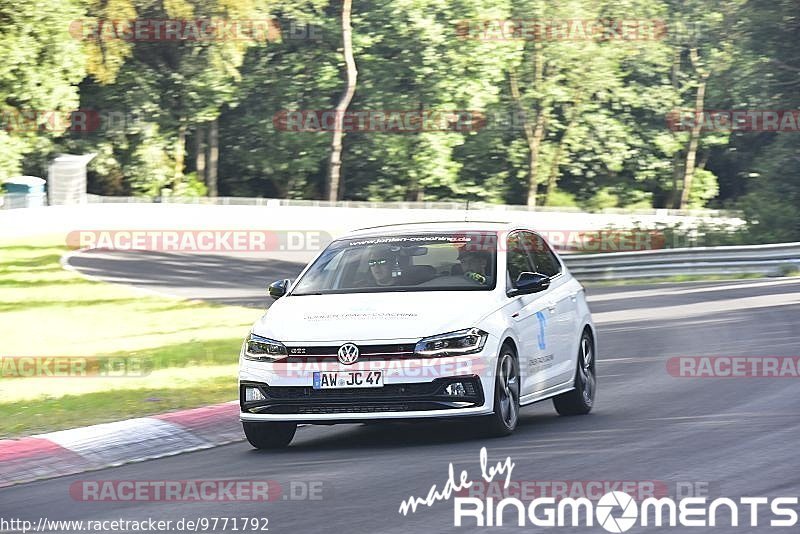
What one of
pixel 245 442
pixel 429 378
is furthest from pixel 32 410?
pixel 429 378

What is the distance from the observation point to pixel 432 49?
69.8 meters

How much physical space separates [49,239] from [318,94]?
30.3 metres

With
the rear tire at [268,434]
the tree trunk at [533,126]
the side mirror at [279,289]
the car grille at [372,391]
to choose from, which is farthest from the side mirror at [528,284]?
the tree trunk at [533,126]

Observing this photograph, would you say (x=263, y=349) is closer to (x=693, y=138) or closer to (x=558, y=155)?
(x=558, y=155)

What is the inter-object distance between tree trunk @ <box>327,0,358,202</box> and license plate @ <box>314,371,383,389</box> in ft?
190

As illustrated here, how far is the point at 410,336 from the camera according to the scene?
9969 mm

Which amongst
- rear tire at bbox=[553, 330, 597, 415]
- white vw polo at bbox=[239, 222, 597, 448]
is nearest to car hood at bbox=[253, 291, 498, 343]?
white vw polo at bbox=[239, 222, 597, 448]

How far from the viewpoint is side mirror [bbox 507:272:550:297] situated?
36.1 feet

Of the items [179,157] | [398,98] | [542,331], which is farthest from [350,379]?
[398,98]

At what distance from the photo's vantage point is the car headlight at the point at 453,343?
10.0 m

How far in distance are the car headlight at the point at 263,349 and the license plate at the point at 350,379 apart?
0.36 metres

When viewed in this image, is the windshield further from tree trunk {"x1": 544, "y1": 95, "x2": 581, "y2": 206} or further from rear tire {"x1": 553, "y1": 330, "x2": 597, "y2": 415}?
tree trunk {"x1": 544, "y1": 95, "x2": 581, "y2": 206}

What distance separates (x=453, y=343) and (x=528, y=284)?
1.16m

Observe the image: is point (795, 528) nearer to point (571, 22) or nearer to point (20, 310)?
point (20, 310)
